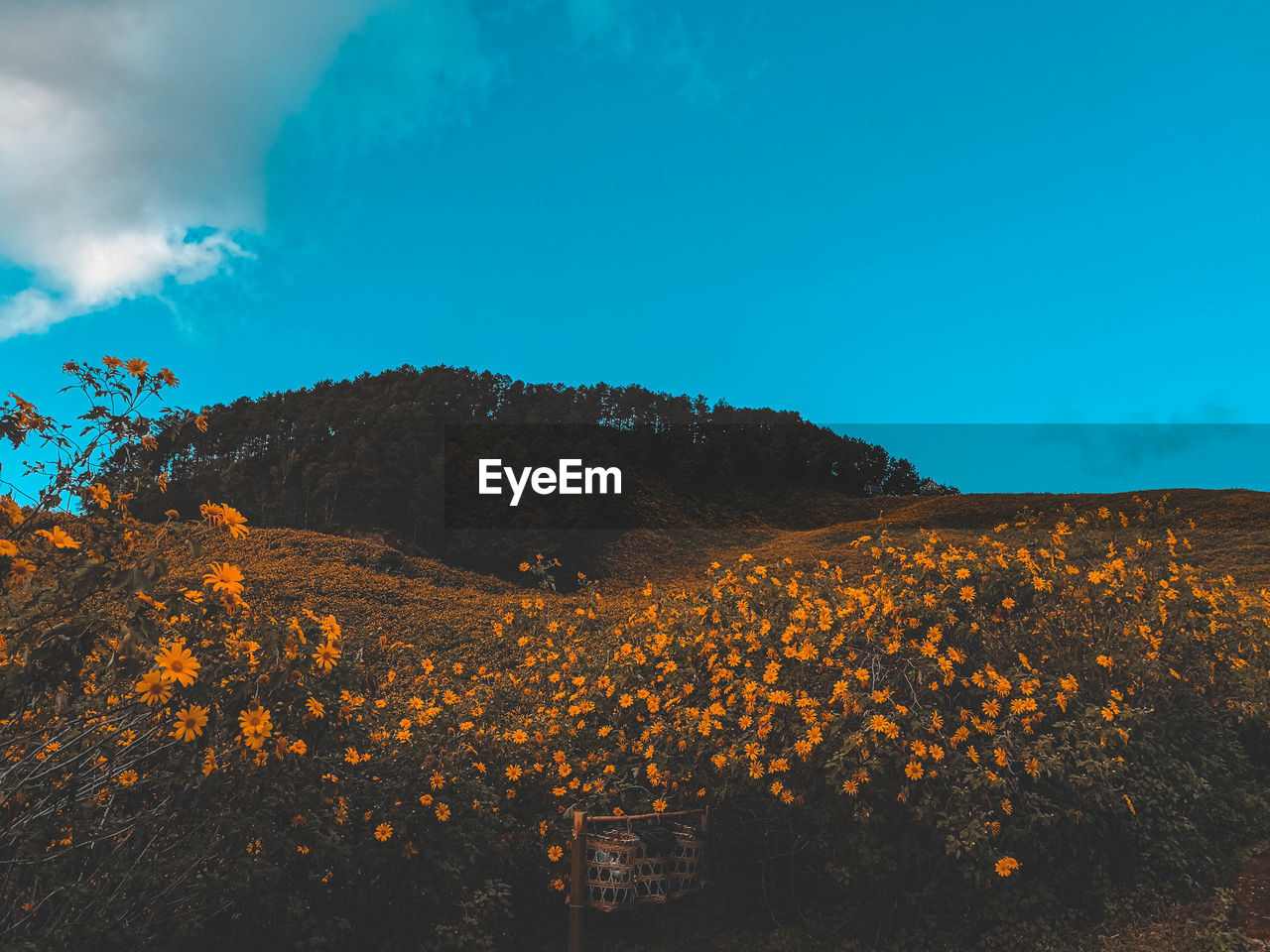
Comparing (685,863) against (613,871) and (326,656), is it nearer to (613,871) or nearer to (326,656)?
(613,871)

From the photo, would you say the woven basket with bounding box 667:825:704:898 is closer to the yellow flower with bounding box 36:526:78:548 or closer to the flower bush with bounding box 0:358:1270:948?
the flower bush with bounding box 0:358:1270:948

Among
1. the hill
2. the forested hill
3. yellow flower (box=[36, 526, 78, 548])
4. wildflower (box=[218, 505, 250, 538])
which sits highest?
the forested hill

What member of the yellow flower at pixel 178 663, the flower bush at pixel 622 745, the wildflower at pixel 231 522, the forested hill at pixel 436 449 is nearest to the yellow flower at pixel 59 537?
the flower bush at pixel 622 745

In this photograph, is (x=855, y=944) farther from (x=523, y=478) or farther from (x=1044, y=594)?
(x=523, y=478)

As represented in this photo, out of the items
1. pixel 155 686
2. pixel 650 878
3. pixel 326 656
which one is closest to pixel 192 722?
pixel 155 686

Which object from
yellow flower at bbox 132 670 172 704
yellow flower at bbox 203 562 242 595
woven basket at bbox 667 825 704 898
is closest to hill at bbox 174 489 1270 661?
woven basket at bbox 667 825 704 898

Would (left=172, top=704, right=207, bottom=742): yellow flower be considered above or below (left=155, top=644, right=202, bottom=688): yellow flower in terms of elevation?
below
